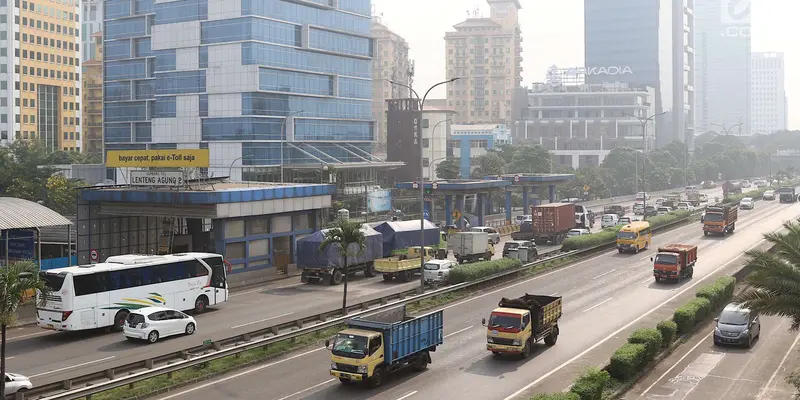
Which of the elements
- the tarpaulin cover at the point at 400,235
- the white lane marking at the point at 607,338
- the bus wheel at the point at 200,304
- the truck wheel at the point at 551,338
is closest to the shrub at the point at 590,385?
the white lane marking at the point at 607,338

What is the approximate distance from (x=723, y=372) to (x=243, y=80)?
86.0 metres

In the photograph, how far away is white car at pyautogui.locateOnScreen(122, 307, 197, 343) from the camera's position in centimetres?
3575

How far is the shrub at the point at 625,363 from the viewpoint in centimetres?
2912

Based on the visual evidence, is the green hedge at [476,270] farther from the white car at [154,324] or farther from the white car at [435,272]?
the white car at [154,324]

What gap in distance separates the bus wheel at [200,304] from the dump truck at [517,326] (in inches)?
659

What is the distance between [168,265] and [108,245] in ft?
51.6

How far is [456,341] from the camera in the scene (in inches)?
1419

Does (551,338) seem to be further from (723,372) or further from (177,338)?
(177,338)

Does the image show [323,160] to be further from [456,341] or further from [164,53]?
[456,341]

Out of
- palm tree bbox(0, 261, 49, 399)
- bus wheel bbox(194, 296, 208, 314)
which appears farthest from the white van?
palm tree bbox(0, 261, 49, 399)

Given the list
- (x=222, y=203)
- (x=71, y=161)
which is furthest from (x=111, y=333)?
(x=71, y=161)

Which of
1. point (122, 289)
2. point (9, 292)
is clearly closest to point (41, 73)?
point (122, 289)

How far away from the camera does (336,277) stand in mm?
53375

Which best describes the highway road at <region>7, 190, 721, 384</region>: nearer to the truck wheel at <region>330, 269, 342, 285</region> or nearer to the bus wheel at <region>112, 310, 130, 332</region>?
the bus wheel at <region>112, 310, 130, 332</region>
